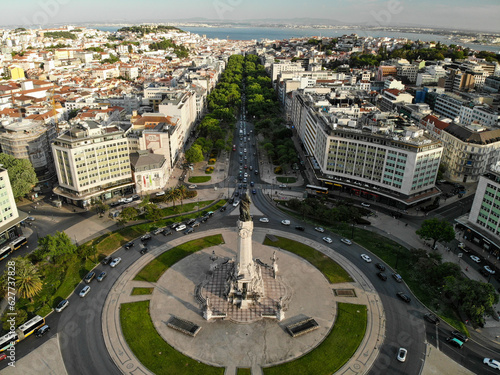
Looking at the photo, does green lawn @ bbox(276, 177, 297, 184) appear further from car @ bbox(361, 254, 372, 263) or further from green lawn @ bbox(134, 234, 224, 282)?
car @ bbox(361, 254, 372, 263)

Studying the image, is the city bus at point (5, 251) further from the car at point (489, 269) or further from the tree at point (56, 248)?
the car at point (489, 269)

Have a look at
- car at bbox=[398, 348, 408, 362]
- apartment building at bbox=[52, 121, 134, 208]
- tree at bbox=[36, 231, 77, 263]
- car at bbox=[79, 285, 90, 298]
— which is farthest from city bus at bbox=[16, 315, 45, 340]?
car at bbox=[398, 348, 408, 362]

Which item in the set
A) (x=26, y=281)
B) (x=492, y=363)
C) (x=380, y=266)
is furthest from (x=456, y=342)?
(x=26, y=281)

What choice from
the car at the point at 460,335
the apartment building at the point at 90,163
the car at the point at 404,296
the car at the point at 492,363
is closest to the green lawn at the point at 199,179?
the apartment building at the point at 90,163

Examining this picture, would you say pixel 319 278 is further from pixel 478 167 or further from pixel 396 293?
pixel 478 167

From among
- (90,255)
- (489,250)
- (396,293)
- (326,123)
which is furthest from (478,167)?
(90,255)

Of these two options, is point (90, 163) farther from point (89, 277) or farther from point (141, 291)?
point (141, 291)
